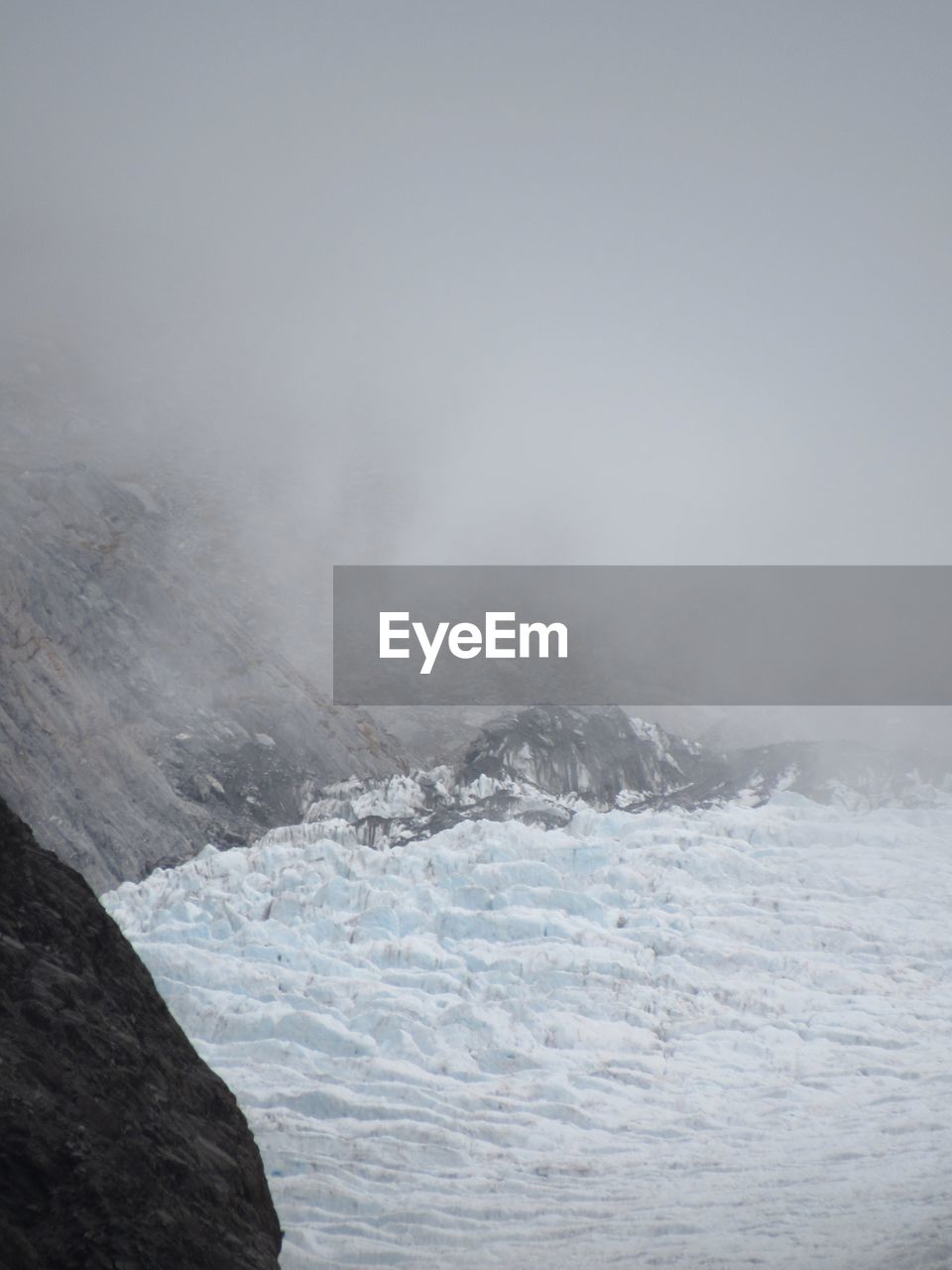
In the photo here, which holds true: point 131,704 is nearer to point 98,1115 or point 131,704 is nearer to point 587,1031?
point 587,1031

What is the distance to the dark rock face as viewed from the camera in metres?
10.4

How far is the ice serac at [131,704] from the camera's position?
101 feet

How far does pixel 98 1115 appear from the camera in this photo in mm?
11781

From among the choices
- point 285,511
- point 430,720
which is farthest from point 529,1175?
point 285,511

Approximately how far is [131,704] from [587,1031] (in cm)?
1938

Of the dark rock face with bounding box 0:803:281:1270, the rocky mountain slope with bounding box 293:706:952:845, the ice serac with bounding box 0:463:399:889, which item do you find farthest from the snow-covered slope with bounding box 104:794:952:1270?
the dark rock face with bounding box 0:803:281:1270

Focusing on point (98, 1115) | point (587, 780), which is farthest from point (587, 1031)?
point (587, 780)

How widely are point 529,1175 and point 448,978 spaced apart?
19.0 feet

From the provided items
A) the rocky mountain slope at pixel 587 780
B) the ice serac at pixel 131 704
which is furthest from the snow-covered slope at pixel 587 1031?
the ice serac at pixel 131 704

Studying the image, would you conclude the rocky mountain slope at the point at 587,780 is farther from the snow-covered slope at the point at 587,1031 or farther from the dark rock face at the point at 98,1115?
the dark rock face at the point at 98,1115

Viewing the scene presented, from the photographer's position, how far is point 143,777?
33219 mm

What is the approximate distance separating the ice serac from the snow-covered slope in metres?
3.72

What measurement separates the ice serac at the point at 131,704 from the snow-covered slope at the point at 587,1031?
12.2ft

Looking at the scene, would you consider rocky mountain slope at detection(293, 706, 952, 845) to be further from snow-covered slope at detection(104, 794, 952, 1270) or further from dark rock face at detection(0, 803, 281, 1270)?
dark rock face at detection(0, 803, 281, 1270)
